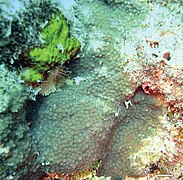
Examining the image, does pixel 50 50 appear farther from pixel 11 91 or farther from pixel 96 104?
pixel 96 104

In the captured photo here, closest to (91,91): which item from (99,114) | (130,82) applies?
(99,114)

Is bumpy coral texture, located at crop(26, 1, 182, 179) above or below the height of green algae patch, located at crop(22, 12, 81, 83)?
below

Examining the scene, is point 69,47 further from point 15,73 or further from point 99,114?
point 99,114

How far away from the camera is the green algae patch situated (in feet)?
6.39

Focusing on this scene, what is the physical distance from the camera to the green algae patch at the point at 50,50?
1947 millimetres

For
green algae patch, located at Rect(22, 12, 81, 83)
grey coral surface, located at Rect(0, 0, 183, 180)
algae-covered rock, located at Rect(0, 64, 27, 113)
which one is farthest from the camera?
grey coral surface, located at Rect(0, 0, 183, 180)

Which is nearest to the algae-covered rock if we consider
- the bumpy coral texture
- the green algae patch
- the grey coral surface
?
the green algae patch

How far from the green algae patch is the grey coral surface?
0.20m

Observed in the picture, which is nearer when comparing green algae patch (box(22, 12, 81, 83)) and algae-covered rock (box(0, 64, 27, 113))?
algae-covered rock (box(0, 64, 27, 113))

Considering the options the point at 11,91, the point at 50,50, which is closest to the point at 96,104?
the point at 50,50

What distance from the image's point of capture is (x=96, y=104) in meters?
2.44

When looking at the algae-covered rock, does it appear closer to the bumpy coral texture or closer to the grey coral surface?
the grey coral surface

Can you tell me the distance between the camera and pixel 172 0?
2211 millimetres

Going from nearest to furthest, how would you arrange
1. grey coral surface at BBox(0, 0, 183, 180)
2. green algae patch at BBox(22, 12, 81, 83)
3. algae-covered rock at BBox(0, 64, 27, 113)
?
algae-covered rock at BBox(0, 64, 27, 113) < green algae patch at BBox(22, 12, 81, 83) < grey coral surface at BBox(0, 0, 183, 180)
